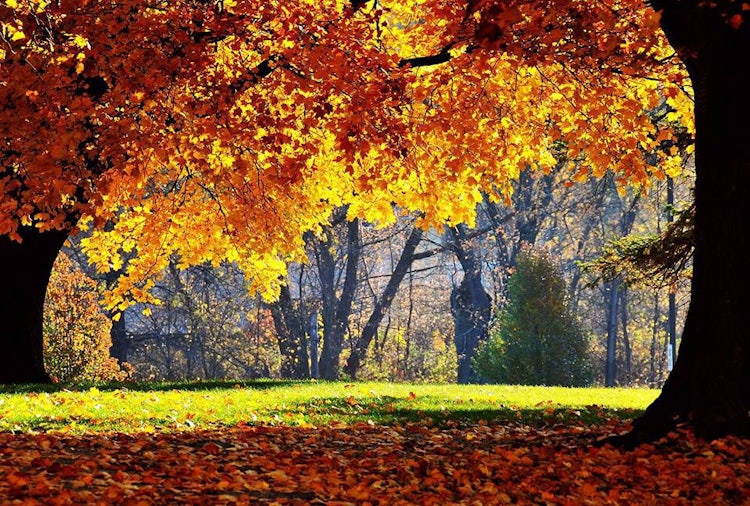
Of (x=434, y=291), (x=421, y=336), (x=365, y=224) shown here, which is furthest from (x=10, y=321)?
(x=434, y=291)

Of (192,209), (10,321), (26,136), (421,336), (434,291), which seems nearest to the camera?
(26,136)

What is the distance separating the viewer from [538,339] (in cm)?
2216

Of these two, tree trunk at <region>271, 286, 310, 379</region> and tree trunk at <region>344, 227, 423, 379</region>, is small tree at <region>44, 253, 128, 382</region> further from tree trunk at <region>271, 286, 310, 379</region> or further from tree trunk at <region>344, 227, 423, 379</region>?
tree trunk at <region>344, 227, 423, 379</region>

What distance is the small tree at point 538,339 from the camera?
22.1 meters

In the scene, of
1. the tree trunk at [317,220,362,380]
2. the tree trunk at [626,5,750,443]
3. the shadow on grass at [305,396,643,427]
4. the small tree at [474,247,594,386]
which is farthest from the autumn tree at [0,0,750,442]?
the tree trunk at [317,220,362,380]

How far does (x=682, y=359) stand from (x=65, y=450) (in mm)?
5250

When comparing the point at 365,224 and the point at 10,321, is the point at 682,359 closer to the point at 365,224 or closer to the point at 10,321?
the point at 10,321

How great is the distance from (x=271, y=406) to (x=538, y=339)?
39.2 ft

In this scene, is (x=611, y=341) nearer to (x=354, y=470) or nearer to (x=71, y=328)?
(x=71, y=328)

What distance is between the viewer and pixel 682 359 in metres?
8.12

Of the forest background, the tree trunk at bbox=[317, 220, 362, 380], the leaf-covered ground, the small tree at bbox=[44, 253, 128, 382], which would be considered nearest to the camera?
the leaf-covered ground

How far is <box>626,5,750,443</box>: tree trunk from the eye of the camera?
7.89 m

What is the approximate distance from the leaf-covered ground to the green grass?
1060mm

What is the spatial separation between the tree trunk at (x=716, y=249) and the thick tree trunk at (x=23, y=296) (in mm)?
9054
